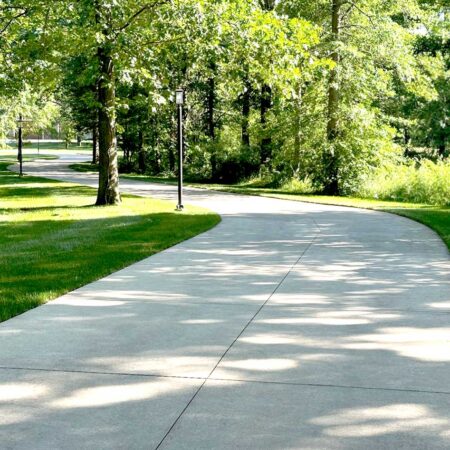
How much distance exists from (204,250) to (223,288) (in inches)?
129

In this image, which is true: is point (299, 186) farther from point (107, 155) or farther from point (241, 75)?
point (107, 155)

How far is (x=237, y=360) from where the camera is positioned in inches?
215

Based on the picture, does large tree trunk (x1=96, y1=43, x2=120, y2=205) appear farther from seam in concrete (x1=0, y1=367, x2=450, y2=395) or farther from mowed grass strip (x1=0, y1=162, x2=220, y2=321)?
seam in concrete (x1=0, y1=367, x2=450, y2=395)

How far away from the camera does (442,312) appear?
715 cm

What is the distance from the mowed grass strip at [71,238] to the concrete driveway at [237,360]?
1.57ft

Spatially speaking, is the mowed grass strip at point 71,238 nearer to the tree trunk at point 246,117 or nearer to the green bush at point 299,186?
the green bush at point 299,186

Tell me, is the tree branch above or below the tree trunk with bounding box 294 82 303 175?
above

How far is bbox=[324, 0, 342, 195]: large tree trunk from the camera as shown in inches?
1016

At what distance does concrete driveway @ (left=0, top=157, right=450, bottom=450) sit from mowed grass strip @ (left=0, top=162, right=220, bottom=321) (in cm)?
48

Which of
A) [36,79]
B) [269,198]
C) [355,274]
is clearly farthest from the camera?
[269,198]

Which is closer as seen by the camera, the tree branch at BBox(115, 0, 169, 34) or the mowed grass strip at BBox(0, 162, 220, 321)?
the mowed grass strip at BBox(0, 162, 220, 321)

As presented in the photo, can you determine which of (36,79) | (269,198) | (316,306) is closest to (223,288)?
(316,306)

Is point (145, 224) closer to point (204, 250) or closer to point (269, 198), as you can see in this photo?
point (204, 250)

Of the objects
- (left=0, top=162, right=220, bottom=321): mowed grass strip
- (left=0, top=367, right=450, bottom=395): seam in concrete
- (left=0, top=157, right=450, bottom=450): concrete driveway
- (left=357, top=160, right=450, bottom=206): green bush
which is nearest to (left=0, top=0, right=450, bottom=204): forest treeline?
(left=357, top=160, right=450, bottom=206): green bush
